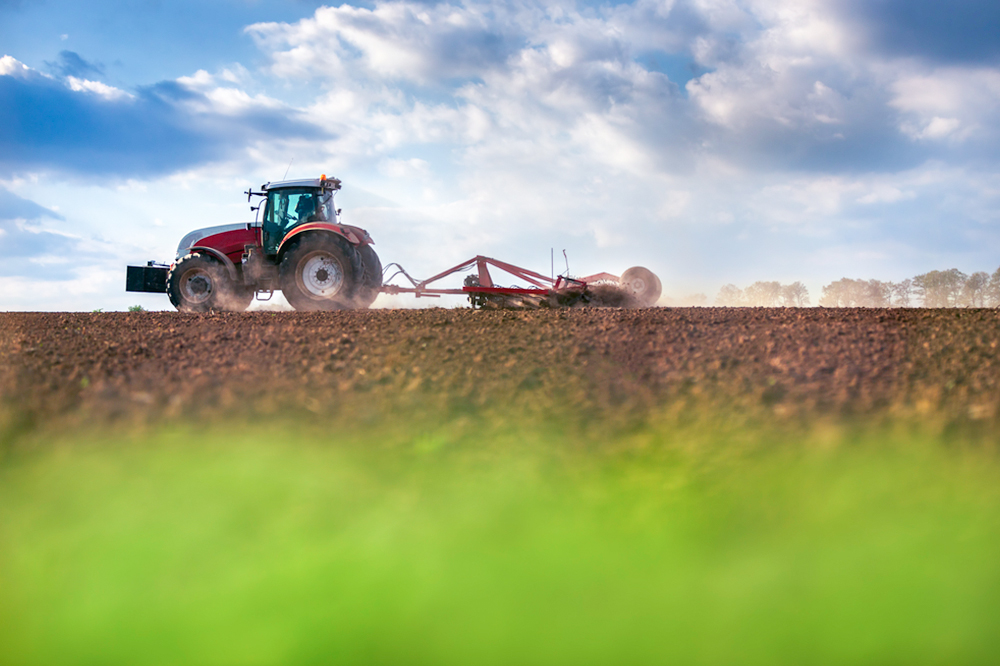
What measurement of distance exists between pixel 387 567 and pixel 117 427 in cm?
176

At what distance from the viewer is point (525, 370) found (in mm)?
3297

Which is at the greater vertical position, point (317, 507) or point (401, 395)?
point (401, 395)

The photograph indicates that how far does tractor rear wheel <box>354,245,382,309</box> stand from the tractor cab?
2.97ft

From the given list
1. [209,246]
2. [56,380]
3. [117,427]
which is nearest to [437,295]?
[209,246]

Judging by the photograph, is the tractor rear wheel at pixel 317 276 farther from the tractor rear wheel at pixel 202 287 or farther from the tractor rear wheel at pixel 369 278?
the tractor rear wheel at pixel 202 287

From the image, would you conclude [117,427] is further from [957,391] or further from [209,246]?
[209,246]

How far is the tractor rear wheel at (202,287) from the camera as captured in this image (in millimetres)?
9414

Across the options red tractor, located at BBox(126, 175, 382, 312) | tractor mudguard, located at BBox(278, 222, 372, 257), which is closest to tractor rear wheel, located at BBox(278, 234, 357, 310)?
red tractor, located at BBox(126, 175, 382, 312)

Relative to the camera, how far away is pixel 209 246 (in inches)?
382

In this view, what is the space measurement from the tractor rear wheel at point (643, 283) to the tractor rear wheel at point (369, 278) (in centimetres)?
358

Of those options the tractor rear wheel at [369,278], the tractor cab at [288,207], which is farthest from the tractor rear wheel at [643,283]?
the tractor cab at [288,207]

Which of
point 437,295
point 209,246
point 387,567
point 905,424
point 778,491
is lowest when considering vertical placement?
point 387,567

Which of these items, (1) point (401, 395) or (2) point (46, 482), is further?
(1) point (401, 395)

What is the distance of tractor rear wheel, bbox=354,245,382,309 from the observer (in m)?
8.86
